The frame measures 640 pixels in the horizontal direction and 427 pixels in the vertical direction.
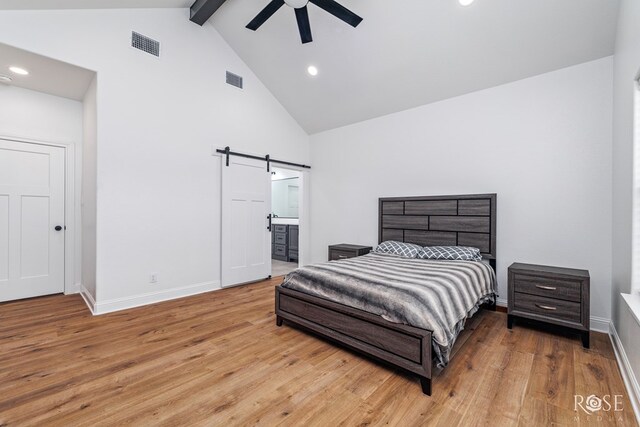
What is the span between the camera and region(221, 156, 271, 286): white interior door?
4.36 meters

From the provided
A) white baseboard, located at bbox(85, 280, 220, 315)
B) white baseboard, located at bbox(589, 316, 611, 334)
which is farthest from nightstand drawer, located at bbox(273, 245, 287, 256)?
white baseboard, located at bbox(589, 316, 611, 334)

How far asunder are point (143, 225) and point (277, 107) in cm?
296

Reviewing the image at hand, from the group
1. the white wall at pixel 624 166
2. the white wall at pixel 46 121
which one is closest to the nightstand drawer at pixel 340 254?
the white wall at pixel 624 166

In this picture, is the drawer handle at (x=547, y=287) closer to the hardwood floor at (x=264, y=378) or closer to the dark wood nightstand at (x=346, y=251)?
the hardwood floor at (x=264, y=378)

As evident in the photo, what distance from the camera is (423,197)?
402 cm

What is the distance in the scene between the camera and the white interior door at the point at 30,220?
3.54 m

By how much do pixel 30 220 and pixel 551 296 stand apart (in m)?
5.99

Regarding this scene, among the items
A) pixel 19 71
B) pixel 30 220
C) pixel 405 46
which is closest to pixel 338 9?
pixel 405 46

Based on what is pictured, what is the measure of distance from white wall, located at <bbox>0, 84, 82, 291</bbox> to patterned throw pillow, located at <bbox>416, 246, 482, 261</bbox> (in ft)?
15.4

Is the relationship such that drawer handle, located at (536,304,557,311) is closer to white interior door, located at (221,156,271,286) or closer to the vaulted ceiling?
the vaulted ceiling

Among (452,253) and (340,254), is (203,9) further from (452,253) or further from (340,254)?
(452,253)

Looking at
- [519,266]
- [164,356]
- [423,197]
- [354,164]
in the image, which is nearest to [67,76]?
[164,356]

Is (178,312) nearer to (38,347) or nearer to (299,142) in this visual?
(38,347)

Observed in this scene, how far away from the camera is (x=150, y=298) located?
3.60 m
